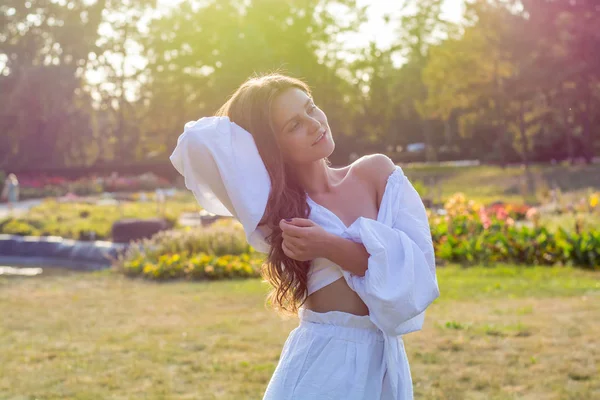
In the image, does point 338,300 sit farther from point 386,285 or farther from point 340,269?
point 386,285

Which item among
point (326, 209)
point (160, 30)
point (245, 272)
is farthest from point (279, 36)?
point (326, 209)

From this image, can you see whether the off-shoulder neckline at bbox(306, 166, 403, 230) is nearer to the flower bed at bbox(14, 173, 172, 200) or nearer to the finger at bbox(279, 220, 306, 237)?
the finger at bbox(279, 220, 306, 237)

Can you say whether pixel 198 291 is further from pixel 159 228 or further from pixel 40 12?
pixel 40 12

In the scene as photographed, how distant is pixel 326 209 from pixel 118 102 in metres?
51.1

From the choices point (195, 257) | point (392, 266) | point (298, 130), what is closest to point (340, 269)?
point (392, 266)

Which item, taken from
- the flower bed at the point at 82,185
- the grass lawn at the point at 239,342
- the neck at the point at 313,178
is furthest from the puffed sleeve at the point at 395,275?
the flower bed at the point at 82,185

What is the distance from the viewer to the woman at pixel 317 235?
2.29 m

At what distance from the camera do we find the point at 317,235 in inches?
89.6

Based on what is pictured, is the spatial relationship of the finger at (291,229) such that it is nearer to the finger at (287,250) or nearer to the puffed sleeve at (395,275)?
the finger at (287,250)

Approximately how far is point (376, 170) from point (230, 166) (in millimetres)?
483

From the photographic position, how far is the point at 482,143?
50.2m

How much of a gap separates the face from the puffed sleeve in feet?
0.87

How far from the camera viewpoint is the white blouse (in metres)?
2.26

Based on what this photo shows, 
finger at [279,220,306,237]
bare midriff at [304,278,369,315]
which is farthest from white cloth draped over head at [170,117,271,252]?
bare midriff at [304,278,369,315]
